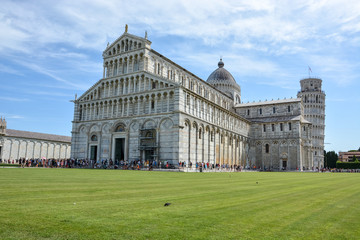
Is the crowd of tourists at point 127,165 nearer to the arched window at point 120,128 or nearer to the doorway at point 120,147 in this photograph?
the doorway at point 120,147

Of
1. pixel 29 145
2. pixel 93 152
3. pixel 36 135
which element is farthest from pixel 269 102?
pixel 29 145

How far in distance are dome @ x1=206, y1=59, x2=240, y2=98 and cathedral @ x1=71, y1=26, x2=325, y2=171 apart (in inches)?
451

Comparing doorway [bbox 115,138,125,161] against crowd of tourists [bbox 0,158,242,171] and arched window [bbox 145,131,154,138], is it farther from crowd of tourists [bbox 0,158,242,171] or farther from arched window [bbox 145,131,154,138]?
arched window [bbox 145,131,154,138]

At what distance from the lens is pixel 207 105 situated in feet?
156

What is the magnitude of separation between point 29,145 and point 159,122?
42.0 m

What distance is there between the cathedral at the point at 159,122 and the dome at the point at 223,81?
1145 cm

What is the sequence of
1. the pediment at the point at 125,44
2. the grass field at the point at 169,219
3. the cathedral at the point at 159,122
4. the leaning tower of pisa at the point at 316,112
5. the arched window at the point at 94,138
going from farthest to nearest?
the leaning tower of pisa at the point at 316,112, the arched window at the point at 94,138, the pediment at the point at 125,44, the cathedral at the point at 159,122, the grass field at the point at 169,219

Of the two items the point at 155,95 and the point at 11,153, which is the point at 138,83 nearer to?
the point at 155,95

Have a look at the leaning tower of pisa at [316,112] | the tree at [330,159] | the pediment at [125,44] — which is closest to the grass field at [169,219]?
A: the pediment at [125,44]

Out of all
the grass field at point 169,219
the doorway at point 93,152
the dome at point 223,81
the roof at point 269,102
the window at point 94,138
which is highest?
the dome at point 223,81

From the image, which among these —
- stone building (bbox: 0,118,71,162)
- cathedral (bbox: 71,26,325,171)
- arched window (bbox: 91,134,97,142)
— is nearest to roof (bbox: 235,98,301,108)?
cathedral (bbox: 71,26,325,171)

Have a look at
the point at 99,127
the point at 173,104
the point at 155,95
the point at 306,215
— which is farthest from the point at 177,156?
the point at 306,215

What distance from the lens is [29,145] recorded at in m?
66.2

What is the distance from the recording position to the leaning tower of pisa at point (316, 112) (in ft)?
291
